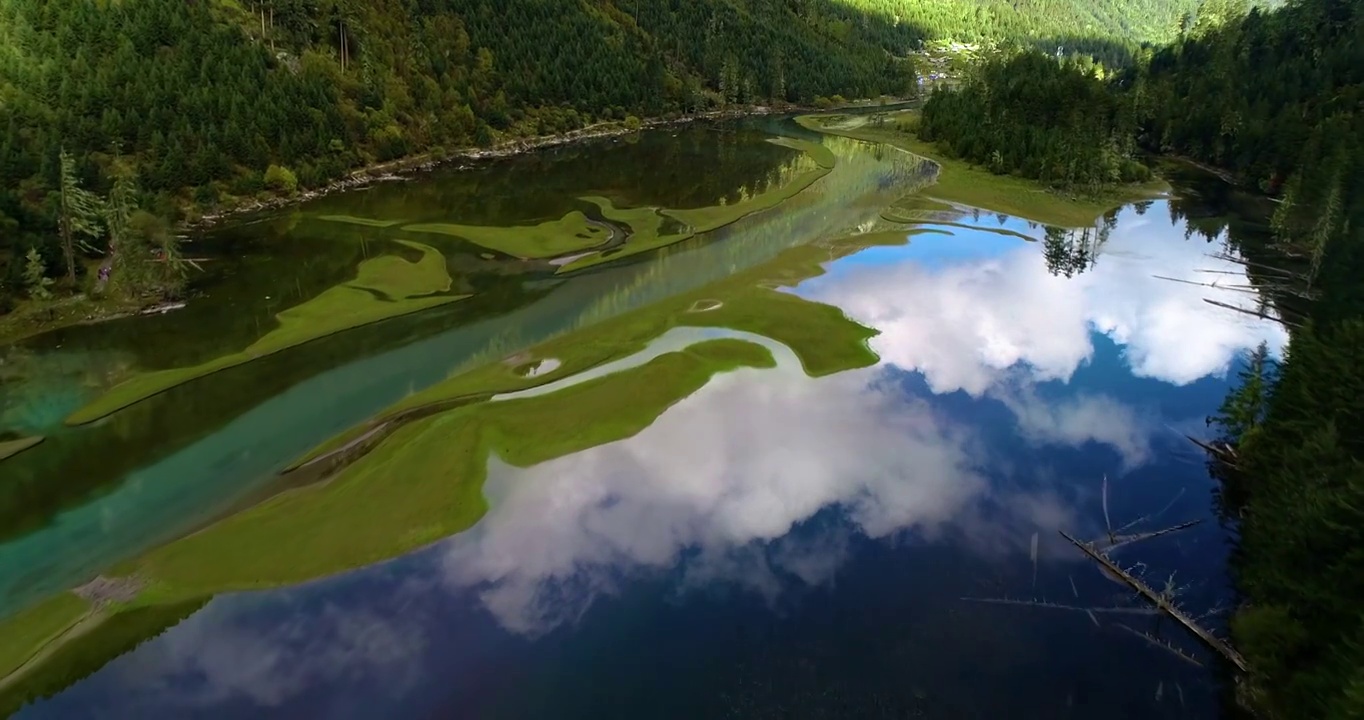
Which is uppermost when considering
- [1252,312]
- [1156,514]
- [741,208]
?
[741,208]

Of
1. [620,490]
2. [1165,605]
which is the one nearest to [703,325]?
[620,490]

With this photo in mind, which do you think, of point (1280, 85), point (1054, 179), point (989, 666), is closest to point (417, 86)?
point (1054, 179)

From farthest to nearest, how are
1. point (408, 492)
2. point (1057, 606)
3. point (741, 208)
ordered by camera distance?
point (741, 208), point (408, 492), point (1057, 606)

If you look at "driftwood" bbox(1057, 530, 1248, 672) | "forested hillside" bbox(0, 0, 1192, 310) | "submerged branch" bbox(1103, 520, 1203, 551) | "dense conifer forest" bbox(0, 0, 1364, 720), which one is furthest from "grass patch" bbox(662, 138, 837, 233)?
"driftwood" bbox(1057, 530, 1248, 672)

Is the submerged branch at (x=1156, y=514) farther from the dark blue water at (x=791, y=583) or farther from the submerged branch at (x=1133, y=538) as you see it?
the submerged branch at (x=1133, y=538)

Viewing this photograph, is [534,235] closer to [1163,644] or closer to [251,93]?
[251,93]

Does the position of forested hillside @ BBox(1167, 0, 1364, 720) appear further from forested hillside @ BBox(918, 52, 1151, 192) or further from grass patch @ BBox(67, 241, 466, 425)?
grass patch @ BBox(67, 241, 466, 425)

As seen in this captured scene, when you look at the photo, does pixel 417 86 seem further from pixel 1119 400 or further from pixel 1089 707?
pixel 1089 707
